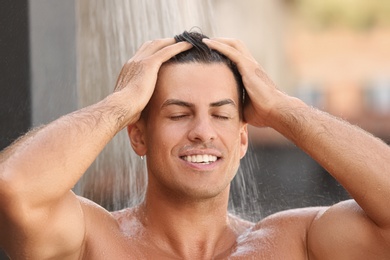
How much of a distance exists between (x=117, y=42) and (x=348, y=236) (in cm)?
147

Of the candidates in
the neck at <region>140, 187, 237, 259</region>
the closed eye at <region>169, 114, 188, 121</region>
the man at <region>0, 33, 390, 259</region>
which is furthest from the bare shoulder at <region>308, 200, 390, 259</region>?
the closed eye at <region>169, 114, 188, 121</region>

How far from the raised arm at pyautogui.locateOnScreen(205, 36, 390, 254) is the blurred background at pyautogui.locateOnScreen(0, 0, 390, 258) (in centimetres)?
63

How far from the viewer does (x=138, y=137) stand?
3.86m

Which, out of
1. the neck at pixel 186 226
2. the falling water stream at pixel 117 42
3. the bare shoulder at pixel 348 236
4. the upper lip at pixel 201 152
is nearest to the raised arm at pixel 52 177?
the upper lip at pixel 201 152

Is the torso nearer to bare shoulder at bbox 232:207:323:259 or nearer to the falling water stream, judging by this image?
bare shoulder at bbox 232:207:323:259

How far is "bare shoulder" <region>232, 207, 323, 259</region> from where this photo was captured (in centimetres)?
376

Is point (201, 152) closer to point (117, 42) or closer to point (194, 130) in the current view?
point (194, 130)

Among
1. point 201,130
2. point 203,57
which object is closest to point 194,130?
point 201,130

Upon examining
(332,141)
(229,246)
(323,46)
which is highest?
(332,141)

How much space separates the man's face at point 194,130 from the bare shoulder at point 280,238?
0.79ft

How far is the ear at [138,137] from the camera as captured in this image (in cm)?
384

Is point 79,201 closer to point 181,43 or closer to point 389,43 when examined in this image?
point 181,43

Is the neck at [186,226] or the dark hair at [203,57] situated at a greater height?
the dark hair at [203,57]

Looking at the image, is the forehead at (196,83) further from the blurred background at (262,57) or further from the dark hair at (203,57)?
the blurred background at (262,57)
